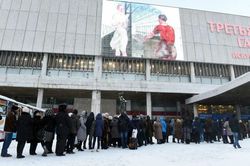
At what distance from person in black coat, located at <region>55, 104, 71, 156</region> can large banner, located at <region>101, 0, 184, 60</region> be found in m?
22.9

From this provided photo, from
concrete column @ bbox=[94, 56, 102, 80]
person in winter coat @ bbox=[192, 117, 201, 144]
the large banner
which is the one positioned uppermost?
the large banner

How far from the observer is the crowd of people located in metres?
7.26

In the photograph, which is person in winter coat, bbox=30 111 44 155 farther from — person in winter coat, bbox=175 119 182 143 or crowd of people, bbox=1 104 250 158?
person in winter coat, bbox=175 119 182 143

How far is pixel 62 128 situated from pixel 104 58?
942 inches

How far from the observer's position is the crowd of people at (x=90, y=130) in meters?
7.26

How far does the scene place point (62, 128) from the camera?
7414 mm

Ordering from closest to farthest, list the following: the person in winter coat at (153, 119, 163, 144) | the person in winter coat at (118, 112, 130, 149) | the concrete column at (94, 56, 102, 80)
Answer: the person in winter coat at (118, 112, 130, 149) → the person in winter coat at (153, 119, 163, 144) → the concrete column at (94, 56, 102, 80)

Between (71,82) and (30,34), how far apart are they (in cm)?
948

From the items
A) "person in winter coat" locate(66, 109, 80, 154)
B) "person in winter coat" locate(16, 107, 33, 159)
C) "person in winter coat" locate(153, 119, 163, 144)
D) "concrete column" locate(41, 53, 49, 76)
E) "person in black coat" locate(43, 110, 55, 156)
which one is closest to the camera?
"person in winter coat" locate(16, 107, 33, 159)

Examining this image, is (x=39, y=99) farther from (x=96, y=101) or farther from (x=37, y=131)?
(x=37, y=131)

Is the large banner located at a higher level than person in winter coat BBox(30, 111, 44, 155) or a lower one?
higher

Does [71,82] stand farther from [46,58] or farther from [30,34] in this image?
[30,34]

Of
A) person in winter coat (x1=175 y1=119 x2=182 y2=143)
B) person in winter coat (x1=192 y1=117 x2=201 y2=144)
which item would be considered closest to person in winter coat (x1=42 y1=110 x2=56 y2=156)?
person in winter coat (x1=175 y1=119 x2=182 y2=143)

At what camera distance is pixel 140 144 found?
11211 mm
